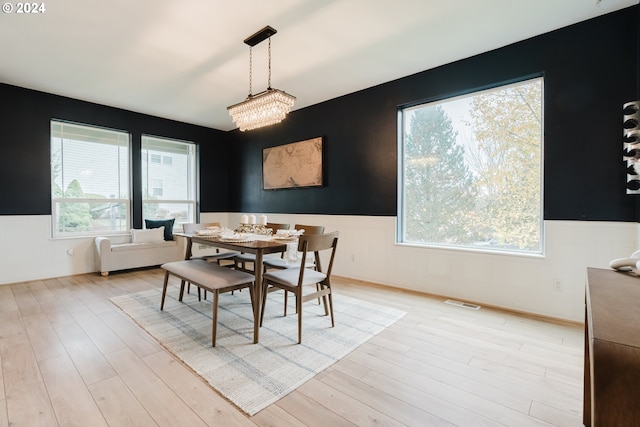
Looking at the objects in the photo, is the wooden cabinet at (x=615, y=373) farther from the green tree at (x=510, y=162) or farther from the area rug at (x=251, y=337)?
the green tree at (x=510, y=162)

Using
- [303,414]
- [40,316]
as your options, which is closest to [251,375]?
[303,414]

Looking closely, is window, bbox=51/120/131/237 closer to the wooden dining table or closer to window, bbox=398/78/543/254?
the wooden dining table

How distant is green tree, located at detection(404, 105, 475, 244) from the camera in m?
3.33

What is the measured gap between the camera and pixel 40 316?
274cm

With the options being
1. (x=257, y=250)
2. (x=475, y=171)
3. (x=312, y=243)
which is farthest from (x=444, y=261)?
(x=257, y=250)

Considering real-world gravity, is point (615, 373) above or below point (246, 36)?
below

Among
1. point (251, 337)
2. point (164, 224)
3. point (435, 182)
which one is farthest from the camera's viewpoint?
point (164, 224)

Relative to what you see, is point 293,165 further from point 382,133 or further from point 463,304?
point 463,304

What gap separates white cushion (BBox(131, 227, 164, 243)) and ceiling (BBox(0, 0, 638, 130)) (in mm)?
2164

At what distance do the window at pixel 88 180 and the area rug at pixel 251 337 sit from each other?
208 cm

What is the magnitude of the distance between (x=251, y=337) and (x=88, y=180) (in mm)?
4152

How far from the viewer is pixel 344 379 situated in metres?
1.78

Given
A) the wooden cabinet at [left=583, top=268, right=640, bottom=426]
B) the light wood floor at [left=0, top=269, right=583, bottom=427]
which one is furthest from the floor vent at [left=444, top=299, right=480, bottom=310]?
the wooden cabinet at [left=583, top=268, right=640, bottom=426]

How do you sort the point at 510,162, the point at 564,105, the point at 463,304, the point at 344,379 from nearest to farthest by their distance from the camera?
the point at 344,379, the point at 564,105, the point at 510,162, the point at 463,304
